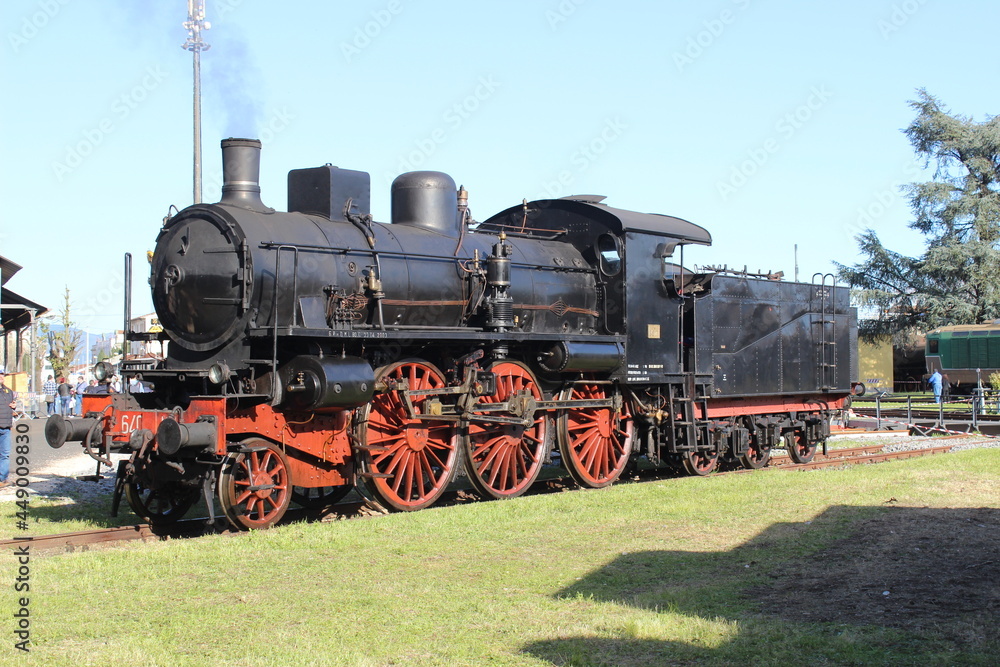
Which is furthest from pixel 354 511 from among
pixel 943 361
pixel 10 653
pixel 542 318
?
pixel 943 361

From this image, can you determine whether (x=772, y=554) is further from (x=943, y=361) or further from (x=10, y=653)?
(x=943, y=361)

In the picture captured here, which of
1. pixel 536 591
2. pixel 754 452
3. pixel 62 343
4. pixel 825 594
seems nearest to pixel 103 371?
pixel 536 591

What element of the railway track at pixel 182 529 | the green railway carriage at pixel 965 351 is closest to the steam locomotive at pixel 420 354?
the railway track at pixel 182 529

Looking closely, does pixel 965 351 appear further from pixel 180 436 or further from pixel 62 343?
pixel 62 343

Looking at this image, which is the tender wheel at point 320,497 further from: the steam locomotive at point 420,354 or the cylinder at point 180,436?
the cylinder at point 180,436

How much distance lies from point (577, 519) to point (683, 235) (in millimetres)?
5848

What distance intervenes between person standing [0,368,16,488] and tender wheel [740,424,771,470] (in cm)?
1081

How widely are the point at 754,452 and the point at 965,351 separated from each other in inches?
983

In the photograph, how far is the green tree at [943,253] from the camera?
39.2 meters

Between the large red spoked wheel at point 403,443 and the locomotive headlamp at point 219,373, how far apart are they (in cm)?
157

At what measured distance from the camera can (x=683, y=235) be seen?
14.9 metres

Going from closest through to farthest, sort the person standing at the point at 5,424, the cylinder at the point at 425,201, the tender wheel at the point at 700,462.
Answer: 1. the cylinder at the point at 425,201
2. the person standing at the point at 5,424
3. the tender wheel at the point at 700,462

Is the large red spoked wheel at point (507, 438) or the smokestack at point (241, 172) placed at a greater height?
the smokestack at point (241, 172)

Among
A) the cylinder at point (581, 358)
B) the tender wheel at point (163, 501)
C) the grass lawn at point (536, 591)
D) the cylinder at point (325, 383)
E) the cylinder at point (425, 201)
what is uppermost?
the cylinder at point (425, 201)
